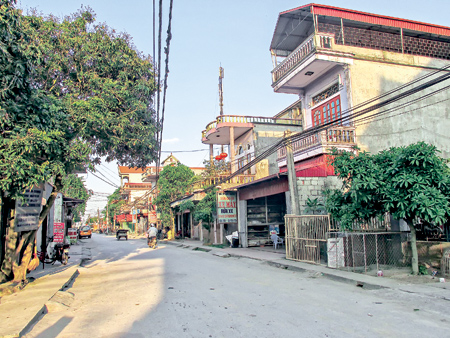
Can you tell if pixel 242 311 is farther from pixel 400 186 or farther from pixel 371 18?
pixel 371 18

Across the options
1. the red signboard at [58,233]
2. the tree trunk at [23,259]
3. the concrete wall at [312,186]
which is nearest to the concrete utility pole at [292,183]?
the concrete wall at [312,186]

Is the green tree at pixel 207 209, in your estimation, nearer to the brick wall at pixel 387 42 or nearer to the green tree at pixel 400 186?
the brick wall at pixel 387 42

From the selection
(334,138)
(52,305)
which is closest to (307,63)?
(334,138)

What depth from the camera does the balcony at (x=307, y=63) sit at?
695 inches

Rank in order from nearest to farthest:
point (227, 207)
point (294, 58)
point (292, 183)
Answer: point (292, 183) → point (294, 58) → point (227, 207)

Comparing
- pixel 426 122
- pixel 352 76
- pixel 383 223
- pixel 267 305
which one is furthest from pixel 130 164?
pixel 426 122

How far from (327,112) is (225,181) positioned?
861 centimetres

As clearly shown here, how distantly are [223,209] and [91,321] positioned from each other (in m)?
16.7

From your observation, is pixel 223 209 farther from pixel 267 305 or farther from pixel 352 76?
pixel 267 305

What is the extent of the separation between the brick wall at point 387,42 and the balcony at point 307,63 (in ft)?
5.07

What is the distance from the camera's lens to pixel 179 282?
10297mm

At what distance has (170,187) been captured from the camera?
3831cm

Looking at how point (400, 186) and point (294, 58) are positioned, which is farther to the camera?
point (294, 58)

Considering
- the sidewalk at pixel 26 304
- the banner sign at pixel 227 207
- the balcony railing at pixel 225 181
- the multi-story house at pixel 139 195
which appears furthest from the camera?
the multi-story house at pixel 139 195
